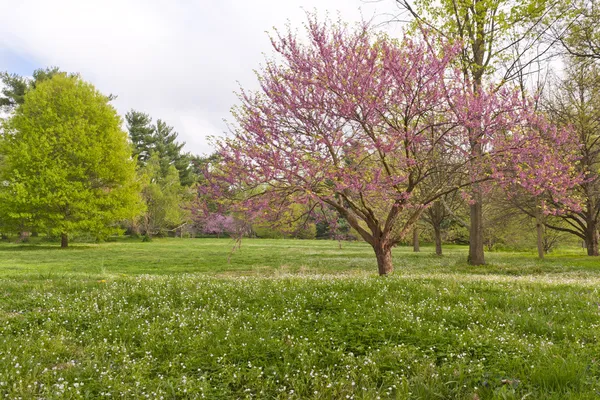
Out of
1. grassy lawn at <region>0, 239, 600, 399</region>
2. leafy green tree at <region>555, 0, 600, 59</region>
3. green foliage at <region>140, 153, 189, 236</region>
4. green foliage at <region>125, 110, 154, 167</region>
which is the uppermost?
green foliage at <region>125, 110, 154, 167</region>

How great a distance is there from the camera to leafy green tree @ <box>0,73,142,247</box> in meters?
30.5

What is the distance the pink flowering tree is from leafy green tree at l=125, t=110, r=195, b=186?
196 feet

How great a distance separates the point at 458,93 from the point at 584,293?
676 centimetres

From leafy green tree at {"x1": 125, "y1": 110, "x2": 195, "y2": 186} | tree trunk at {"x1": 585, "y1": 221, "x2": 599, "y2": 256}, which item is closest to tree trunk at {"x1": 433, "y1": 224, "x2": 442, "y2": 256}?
tree trunk at {"x1": 585, "y1": 221, "x2": 599, "y2": 256}

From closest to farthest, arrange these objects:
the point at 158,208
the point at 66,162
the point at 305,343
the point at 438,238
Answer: the point at 305,343, the point at 438,238, the point at 66,162, the point at 158,208

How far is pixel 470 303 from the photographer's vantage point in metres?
6.83

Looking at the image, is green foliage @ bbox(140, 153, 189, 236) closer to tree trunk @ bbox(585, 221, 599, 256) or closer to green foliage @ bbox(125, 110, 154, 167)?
green foliage @ bbox(125, 110, 154, 167)

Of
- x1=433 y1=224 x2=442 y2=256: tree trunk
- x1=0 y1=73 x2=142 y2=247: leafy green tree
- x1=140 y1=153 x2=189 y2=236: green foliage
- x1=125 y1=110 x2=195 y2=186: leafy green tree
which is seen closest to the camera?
x1=433 y1=224 x2=442 y2=256: tree trunk

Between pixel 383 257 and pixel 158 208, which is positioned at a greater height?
pixel 158 208

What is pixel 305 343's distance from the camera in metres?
5.12

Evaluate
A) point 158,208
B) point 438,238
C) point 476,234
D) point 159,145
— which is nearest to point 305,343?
point 476,234

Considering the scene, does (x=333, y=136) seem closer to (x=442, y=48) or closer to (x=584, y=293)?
(x=442, y=48)

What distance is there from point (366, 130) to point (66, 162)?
99.6 ft

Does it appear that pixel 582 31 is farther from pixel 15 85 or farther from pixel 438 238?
pixel 15 85
